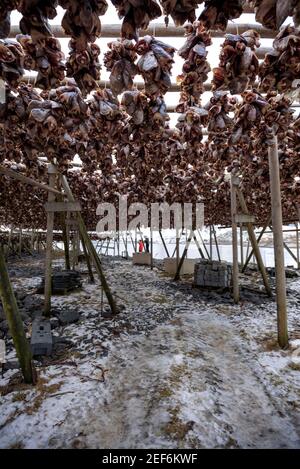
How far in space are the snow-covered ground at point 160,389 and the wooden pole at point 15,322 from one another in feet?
0.85

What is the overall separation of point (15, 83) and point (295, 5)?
2537 millimetres

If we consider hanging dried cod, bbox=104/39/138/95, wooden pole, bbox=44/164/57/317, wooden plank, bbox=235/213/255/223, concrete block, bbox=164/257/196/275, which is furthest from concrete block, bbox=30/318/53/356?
concrete block, bbox=164/257/196/275

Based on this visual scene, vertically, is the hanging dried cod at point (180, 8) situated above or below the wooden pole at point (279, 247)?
above

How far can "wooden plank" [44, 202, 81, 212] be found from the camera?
6.91m

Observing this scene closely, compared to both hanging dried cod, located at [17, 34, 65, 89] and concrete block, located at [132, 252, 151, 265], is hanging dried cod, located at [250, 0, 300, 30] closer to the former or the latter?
hanging dried cod, located at [17, 34, 65, 89]

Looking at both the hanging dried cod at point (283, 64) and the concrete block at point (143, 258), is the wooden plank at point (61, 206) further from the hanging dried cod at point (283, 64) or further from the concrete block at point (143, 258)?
the concrete block at point (143, 258)

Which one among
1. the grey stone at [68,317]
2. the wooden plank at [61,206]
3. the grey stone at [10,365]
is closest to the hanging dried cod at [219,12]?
the grey stone at [10,365]

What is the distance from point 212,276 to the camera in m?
10.8

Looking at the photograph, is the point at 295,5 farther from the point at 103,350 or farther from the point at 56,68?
the point at 103,350

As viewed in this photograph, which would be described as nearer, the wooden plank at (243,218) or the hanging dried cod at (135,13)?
the hanging dried cod at (135,13)

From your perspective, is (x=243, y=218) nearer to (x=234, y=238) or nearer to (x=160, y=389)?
(x=234, y=238)

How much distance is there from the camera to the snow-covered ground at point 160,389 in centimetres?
300

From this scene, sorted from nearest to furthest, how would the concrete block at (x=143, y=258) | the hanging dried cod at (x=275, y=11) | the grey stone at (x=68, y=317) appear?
1. the hanging dried cod at (x=275, y=11)
2. the grey stone at (x=68, y=317)
3. the concrete block at (x=143, y=258)

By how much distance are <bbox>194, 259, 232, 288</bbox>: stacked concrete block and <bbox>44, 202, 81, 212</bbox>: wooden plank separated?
619 cm
